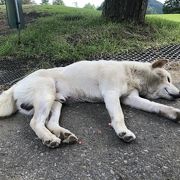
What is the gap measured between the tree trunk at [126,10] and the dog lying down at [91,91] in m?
4.03

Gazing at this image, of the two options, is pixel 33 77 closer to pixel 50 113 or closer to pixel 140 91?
pixel 50 113

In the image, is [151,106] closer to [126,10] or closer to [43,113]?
[43,113]

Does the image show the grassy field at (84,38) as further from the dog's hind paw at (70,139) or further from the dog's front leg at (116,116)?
the dog's hind paw at (70,139)

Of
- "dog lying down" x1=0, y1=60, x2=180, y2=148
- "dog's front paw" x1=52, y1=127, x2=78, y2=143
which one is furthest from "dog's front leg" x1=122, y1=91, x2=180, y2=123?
"dog's front paw" x1=52, y1=127, x2=78, y2=143

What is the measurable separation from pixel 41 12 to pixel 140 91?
785 cm

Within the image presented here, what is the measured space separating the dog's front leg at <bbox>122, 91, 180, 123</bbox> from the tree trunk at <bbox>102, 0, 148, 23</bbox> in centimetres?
443

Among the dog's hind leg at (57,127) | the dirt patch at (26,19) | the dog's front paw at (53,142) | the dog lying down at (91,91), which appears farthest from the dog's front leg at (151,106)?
the dirt patch at (26,19)

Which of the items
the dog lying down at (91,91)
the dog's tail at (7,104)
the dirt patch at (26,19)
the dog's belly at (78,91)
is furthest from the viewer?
the dirt patch at (26,19)

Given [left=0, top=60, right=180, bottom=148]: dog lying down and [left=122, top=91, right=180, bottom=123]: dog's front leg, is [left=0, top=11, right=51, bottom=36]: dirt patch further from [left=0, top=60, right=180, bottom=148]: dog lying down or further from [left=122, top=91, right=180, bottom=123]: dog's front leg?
[left=122, top=91, right=180, bottom=123]: dog's front leg

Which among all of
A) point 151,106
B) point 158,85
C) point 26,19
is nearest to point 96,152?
point 151,106

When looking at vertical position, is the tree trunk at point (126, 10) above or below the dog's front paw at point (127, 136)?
below

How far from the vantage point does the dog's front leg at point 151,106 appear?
4230 mm

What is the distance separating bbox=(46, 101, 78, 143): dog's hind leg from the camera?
12.4 ft

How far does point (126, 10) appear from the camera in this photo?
886cm
